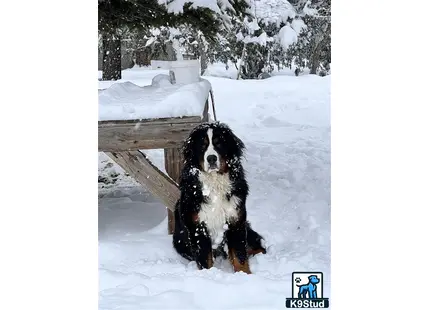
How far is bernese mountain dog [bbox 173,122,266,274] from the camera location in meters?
3.02

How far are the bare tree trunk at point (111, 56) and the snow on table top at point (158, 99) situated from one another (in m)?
0.11

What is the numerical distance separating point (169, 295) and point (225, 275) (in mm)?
335

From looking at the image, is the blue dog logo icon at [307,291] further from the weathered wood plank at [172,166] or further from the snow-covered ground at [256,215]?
the weathered wood plank at [172,166]

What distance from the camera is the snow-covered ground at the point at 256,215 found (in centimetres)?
279

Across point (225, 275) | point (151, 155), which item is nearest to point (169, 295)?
point (225, 275)

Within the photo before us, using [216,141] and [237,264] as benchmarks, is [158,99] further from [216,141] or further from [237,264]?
[237,264]

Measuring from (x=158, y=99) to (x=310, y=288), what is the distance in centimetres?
124

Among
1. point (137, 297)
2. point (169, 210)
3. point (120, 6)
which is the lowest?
point (137, 297)

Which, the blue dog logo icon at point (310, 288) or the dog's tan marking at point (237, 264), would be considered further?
the dog's tan marking at point (237, 264)

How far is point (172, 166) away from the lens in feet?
11.5

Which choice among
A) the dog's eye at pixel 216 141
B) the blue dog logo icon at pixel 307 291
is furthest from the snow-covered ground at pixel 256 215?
the dog's eye at pixel 216 141

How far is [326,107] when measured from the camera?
2.85 meters
